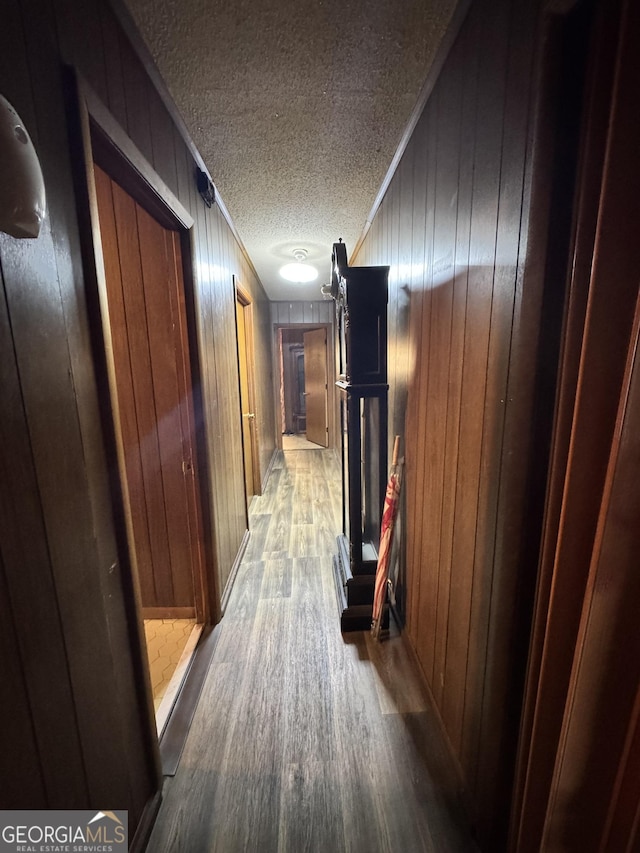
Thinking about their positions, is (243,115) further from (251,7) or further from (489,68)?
(489,68)

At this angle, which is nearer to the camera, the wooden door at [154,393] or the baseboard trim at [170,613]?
the wooden door at [154,393]

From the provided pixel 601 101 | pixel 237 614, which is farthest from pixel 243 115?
pixel 237 614

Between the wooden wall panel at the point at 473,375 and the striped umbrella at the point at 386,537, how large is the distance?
0.23 m

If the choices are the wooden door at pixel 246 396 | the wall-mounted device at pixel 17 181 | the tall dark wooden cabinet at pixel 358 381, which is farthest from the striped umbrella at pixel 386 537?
the wooden door at pixel 246 396

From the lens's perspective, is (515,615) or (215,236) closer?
(515,615)

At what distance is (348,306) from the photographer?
68.2 inches

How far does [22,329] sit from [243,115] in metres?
1.34

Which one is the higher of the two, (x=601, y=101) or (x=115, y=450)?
(x=601, y=101)

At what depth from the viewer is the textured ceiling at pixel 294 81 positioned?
3.32 ft

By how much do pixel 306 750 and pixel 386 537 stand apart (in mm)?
888

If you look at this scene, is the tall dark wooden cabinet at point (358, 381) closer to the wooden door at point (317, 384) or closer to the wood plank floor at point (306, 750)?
the wood plank floor at point (306, 750)

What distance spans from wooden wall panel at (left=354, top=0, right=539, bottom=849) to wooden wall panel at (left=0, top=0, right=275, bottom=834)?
1.00 meters

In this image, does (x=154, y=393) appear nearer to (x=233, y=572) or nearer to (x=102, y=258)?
(x=102, y=258)

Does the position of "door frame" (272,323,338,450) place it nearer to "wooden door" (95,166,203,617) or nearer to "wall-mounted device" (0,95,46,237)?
"wooden door" (95,166,203,617)
